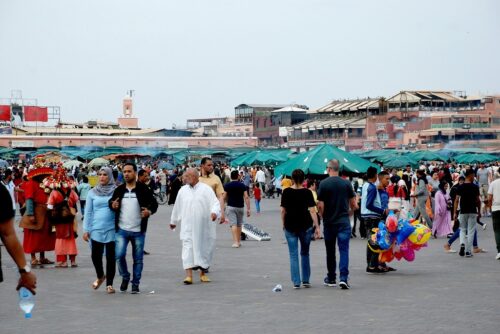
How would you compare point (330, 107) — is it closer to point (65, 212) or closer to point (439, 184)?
point (439, 184)

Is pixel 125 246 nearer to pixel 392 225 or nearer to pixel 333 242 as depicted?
pixel 333 242

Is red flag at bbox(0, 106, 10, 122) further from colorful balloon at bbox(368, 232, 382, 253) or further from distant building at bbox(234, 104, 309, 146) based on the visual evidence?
colorful balloon at bbox(368, 232, 382, 253)

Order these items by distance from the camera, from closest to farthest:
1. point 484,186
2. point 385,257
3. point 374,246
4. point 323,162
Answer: point 374,246, point 385,257, point 323,162, point 484,186

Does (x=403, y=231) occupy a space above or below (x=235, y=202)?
below

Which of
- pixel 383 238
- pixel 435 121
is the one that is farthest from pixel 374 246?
pixel 435 121

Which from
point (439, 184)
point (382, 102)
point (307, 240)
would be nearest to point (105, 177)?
point (307, 240)

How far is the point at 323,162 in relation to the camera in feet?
88.7

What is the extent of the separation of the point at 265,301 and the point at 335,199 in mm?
2057

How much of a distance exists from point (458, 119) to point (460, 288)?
8026 cm

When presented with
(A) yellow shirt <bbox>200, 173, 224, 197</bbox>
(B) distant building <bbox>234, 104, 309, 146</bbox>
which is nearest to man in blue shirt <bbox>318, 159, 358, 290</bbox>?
(A) yellow shirt <bbox>200, 173, 224, 197</bbox>

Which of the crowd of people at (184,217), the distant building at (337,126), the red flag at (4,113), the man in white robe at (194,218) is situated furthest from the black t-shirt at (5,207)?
the red flag at (4,113)

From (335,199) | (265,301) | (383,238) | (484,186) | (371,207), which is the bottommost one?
(265,301)

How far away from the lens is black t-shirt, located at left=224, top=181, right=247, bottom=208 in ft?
57.8

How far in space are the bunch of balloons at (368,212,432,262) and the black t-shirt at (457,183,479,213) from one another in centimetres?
242
